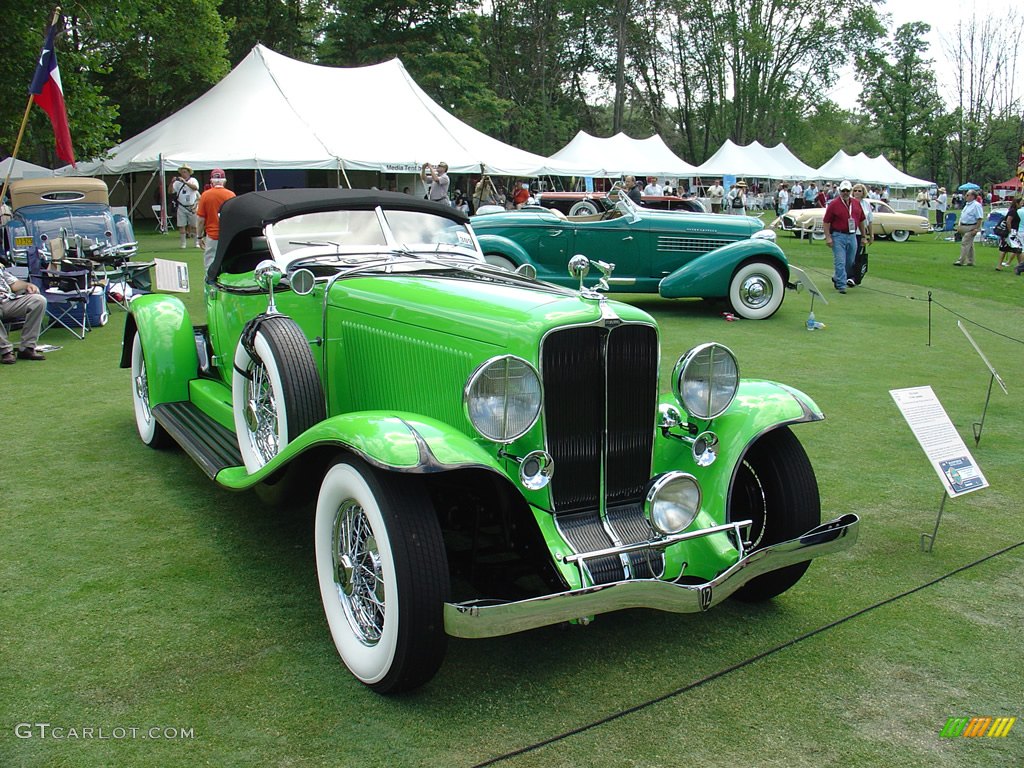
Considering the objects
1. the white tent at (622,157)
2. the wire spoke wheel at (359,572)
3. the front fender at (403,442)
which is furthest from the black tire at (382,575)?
the white tent at (622,157)

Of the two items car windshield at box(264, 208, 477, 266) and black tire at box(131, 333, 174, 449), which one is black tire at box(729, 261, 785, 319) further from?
black tire at box(131, 333, 174, 449)

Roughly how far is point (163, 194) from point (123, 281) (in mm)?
9905

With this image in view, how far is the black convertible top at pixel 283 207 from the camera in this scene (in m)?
4.63

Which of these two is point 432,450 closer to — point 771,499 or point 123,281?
point 771,499

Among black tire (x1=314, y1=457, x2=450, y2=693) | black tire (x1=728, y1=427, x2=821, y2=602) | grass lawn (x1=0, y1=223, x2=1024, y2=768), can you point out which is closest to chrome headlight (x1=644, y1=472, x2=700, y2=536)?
black tire (x1=728, y1=427, x2=821, y2=602)

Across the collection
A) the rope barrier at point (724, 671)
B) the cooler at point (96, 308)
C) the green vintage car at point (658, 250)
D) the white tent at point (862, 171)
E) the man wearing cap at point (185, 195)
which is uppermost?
the white tent at point (862, 171)

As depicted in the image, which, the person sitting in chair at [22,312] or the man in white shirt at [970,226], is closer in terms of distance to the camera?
the person sitting in chair at [22,312]

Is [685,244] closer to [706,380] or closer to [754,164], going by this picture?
[706,380]

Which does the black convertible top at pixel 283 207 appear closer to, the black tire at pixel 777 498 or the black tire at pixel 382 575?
the black tire at pixel 382 575

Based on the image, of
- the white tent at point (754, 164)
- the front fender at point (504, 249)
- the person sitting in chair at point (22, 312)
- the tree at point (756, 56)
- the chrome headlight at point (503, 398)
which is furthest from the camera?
the tree at point (756, 56)

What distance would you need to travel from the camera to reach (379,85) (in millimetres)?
21547

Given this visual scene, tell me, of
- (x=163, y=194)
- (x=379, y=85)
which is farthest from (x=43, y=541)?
(x=379, y=85)

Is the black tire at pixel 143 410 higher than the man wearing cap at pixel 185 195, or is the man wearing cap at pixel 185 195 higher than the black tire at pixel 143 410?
the man wearing cap at pixel 185 195

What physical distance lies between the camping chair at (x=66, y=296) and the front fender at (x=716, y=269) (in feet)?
23.1
